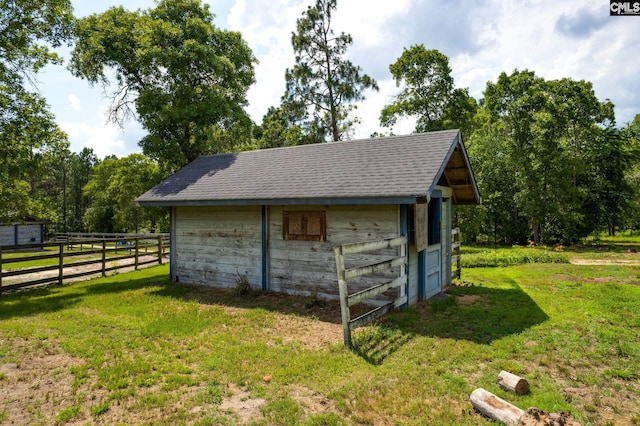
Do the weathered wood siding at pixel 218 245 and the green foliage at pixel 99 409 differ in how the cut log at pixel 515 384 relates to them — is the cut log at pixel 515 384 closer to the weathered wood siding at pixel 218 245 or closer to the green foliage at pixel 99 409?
the green foliage at pixel 99 409

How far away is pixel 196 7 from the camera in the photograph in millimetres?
20938

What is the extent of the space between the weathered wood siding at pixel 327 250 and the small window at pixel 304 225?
109 millimetres

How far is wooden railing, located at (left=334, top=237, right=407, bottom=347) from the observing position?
6047 mm

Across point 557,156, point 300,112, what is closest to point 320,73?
point 300,112

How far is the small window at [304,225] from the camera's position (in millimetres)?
9049

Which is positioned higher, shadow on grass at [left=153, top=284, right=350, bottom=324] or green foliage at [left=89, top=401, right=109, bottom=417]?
shadow on grass at [left=153, top=284, right=350, bottom=324]

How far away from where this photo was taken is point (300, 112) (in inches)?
1017

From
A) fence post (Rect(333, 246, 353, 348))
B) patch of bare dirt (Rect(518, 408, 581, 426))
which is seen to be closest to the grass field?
fence post (Rect(333, 246, 353, 348))

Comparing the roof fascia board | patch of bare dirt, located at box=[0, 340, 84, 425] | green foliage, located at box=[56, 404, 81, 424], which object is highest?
the roof fascia board

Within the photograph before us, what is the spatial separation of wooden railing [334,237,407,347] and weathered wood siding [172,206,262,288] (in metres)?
3.86

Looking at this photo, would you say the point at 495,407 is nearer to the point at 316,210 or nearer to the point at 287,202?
the point at 316,210

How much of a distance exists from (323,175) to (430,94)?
63.1 feet

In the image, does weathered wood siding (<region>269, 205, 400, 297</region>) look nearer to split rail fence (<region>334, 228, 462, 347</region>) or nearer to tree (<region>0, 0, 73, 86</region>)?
split rail fence (<region>334, 228, 462, 347</region>)

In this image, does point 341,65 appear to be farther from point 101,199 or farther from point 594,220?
point 101,199
